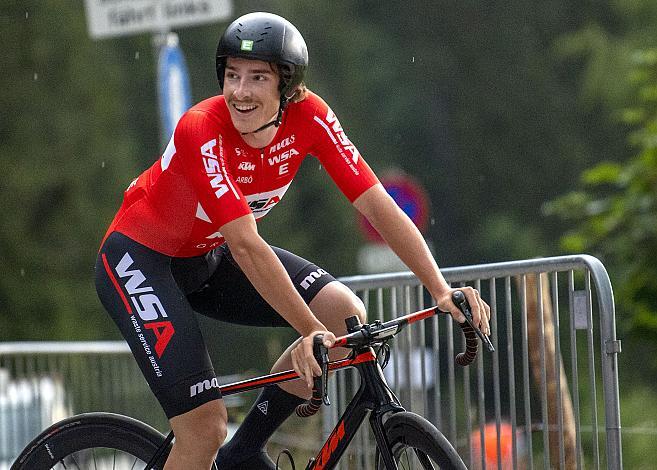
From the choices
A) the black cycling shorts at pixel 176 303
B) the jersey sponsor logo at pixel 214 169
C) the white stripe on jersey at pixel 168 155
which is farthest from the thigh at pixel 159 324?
the jersey sponsor logo at pixel 214 169

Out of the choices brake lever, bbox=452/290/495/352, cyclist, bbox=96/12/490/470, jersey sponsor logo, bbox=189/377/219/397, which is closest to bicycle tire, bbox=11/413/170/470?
cyclist, bbox=96/12/490/470

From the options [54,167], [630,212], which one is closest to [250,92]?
[630,212]

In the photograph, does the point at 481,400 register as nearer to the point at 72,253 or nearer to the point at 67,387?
the point at 67,387

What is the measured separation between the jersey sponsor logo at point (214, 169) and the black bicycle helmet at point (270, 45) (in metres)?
0.31

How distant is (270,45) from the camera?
5203 millimetres

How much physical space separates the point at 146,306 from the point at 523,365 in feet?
5.61

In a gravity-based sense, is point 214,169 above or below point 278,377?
above

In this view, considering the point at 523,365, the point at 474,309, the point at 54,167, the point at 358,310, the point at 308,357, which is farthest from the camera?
the point at 54,167

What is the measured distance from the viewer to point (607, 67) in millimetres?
29031

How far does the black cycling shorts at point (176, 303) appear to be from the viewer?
533 centimetres

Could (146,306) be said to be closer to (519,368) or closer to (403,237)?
(403,237)

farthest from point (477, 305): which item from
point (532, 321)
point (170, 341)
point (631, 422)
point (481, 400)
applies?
point (631, 422)

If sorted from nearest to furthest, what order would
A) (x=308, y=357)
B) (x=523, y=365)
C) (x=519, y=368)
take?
(x=308, y=357), (x=523, y=365), (x=519, y=368)

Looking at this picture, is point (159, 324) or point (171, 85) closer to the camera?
point (159, 324)
